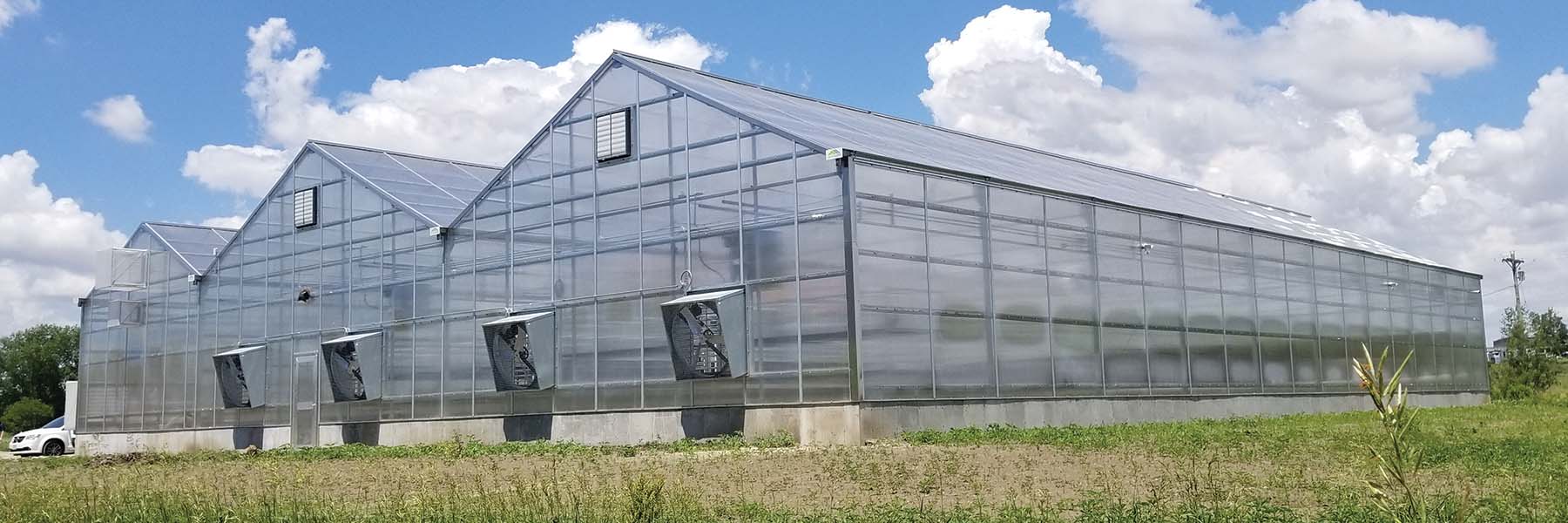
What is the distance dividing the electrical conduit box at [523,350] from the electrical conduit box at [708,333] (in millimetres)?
4538

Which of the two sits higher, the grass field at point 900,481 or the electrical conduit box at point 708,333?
the electrical conduit box at point 708,333

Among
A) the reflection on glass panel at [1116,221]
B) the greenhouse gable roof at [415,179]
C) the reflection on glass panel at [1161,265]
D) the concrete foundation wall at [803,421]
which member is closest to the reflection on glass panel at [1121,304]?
the reflection on glass panel at [1161,265]

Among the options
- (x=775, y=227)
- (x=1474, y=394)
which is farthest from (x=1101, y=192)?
(x=1474, y=394)

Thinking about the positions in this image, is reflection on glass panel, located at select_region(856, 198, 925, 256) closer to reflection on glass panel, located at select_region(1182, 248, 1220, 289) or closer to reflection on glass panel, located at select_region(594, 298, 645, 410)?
reflection on glass panel, located at select_region(594, 298, 645, 410)

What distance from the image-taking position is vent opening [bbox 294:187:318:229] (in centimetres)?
4019

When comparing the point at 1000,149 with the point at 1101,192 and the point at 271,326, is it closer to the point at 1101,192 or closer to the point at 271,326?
Answer: the point at 1101,192

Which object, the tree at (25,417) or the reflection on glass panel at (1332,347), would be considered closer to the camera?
the reflection on glass panel at (1332,347)

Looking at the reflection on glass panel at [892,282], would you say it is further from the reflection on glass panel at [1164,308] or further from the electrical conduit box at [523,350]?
the electrical conduit box at [523,350]

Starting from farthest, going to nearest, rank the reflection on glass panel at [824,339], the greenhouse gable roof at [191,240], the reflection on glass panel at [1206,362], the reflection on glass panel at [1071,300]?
the greenhouse gable roof at [191,240], the reflection on glass panel at [1206,362], the reflection on glass panel at [1071,300], the reflection on glass panel at [824,339]

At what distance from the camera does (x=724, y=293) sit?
27.7m

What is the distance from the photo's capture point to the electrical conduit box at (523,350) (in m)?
32.1

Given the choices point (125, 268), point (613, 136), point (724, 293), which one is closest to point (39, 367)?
point (125, 268)

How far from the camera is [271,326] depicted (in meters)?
41.7

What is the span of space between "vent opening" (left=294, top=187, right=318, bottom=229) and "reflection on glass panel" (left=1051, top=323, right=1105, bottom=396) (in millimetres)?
21984
